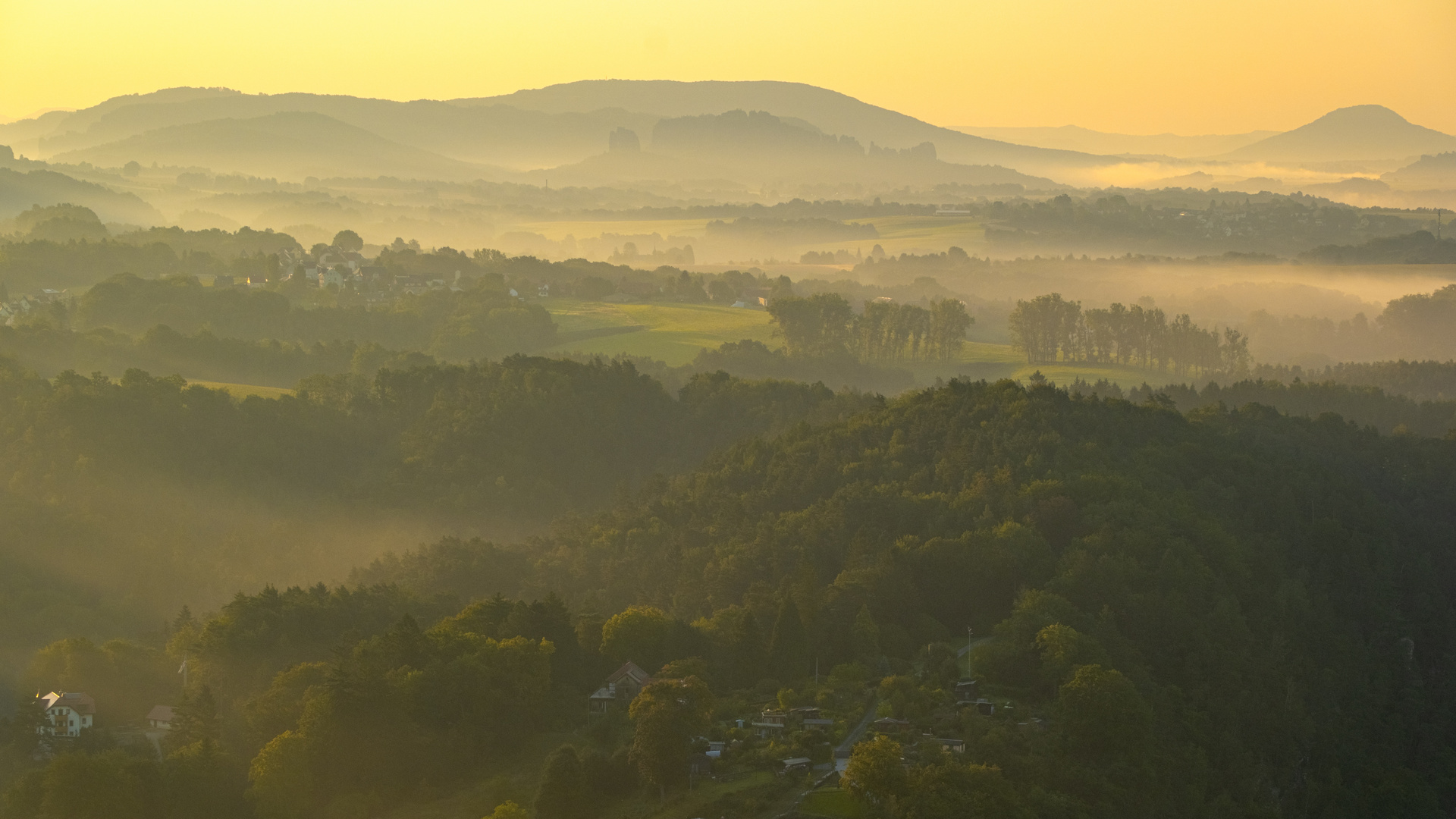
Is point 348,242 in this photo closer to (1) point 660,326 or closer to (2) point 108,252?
(2) point 108,252

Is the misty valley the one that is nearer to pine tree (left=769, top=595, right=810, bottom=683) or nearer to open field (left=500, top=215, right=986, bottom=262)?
pine tree (left=769, top=595, right=810, bottom=683)

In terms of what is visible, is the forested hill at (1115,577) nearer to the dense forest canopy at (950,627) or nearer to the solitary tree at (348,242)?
the dense forest canopy at (950,627)

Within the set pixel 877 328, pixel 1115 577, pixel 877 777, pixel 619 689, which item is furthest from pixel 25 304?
pixel 877 777

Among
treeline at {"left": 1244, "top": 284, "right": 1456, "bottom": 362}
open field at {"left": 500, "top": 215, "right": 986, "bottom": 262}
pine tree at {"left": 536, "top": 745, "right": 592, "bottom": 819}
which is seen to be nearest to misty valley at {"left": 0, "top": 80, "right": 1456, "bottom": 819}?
pine tree at {"left": 536, "top": 745, "right": 592, "bottom": 819}

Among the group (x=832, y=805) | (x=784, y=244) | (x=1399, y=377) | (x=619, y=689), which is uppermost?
(x=784, y=244)

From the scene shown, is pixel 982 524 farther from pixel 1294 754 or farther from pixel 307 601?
pixel 307 601

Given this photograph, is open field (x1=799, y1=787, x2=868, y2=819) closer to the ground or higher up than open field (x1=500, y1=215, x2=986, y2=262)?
closer to the ground

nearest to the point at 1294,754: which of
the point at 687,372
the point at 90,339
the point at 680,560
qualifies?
the point at 680,560
